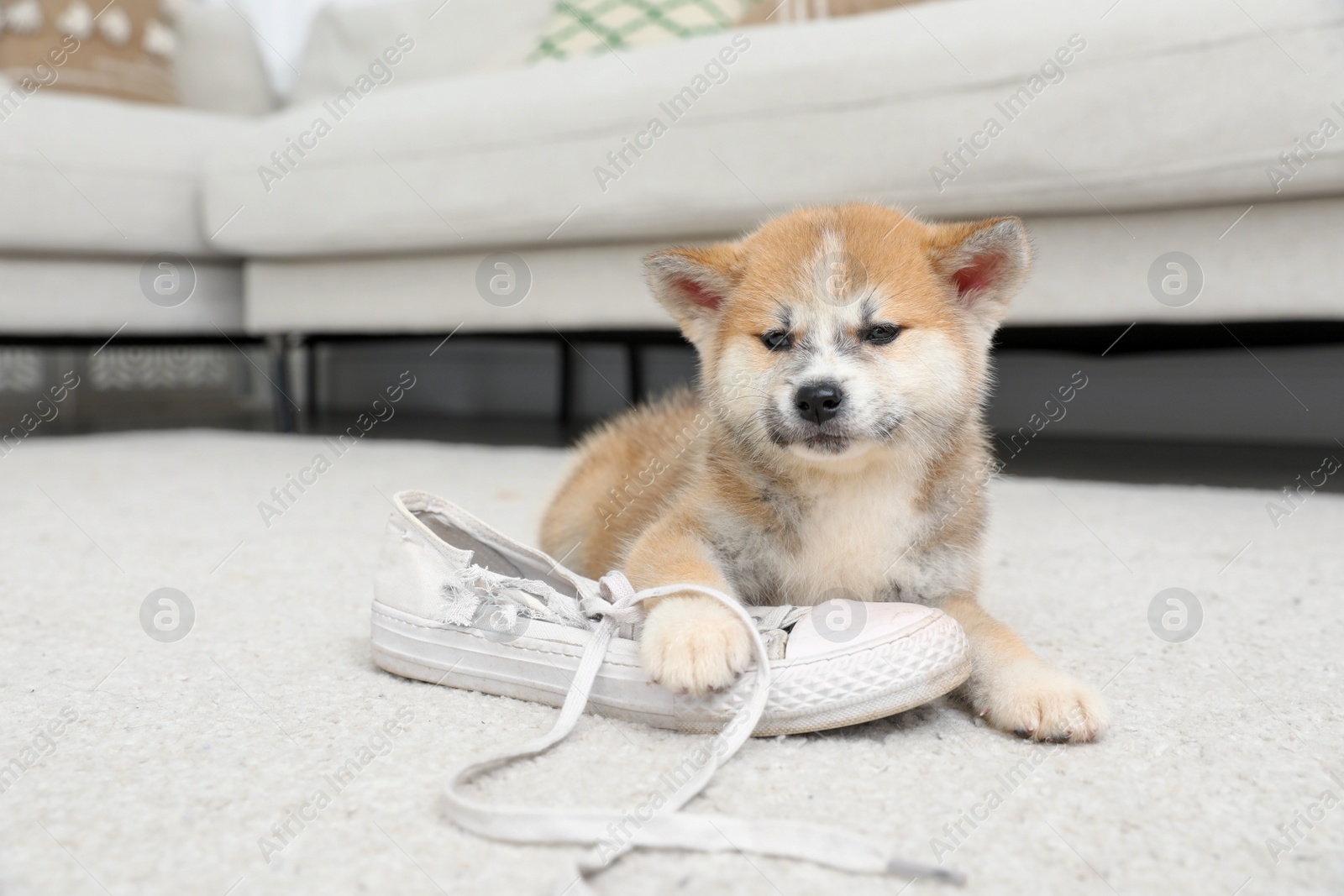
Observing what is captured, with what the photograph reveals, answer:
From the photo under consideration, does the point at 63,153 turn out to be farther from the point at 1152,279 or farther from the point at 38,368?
the point at 1152,279

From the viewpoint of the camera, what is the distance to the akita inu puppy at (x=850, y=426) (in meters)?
0.96

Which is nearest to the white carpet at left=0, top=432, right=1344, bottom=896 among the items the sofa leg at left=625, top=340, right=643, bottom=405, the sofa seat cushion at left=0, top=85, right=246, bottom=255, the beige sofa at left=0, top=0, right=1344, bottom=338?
the beige sofa at left=0, top=0, right=1344, bottom=338

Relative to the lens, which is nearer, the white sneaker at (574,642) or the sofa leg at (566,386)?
the white sneaker at (574,642)

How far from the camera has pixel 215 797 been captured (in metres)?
0.71

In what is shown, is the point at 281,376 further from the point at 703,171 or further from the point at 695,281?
the point at 695,281

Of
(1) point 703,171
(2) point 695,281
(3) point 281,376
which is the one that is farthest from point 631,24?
(2) point 695,281

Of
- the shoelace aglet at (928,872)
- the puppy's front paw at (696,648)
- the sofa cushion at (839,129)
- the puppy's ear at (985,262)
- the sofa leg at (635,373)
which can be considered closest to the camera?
the shoelace aglet at (928,872)

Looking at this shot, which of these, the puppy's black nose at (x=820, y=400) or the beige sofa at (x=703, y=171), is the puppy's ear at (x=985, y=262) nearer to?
the puppy's black nose at (x=820, y=400)

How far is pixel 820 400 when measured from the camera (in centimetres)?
93

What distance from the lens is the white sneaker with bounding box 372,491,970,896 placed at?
0.64 metres

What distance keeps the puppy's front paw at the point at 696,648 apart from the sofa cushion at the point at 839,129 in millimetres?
1455

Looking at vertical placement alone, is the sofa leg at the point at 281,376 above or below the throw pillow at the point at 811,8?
below

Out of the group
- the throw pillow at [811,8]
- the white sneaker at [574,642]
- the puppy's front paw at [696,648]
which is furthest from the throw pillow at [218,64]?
the puppy's front paw at [696,648]

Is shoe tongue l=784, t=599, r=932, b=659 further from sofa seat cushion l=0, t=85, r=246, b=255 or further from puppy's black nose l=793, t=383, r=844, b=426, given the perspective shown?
sofa seat cushion l=0, t=85, r=246, b=255
